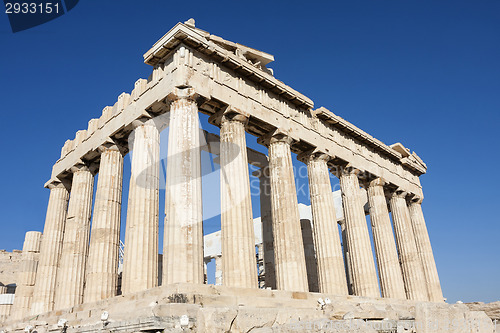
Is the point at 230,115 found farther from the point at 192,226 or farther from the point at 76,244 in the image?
the point at 76,244

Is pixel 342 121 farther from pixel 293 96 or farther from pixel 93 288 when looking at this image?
pixel 93 288

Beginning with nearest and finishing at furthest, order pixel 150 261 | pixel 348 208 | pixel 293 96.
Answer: pixel 150 261 → pixel 293 96 → pixel 348 208

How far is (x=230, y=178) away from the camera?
1677 cm

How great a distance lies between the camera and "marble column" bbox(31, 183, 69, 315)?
20641mm

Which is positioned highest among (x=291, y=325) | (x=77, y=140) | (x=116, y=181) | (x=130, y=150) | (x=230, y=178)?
(x=77, y=140)

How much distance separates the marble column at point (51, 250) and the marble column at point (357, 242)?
1546cm

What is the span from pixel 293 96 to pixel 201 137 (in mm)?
5047

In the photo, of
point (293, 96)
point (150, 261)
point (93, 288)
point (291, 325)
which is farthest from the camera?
point (293, 96)

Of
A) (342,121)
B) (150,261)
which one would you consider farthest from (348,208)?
(150,261)

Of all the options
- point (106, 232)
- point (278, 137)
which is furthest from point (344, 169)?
point (106, 232)

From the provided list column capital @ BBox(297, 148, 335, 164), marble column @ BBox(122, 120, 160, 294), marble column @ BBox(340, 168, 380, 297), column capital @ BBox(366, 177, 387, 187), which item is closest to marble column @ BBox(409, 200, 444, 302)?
column capital @ BBox(366, 177, 387, 187)

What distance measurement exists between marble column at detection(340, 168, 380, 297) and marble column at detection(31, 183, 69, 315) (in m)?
15.5

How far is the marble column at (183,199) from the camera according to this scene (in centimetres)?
1362

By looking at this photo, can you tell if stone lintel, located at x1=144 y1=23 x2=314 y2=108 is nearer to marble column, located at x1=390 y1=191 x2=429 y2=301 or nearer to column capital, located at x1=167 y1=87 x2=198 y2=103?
column capital, located at x1=167 y1=87 x2=198 y2=103
